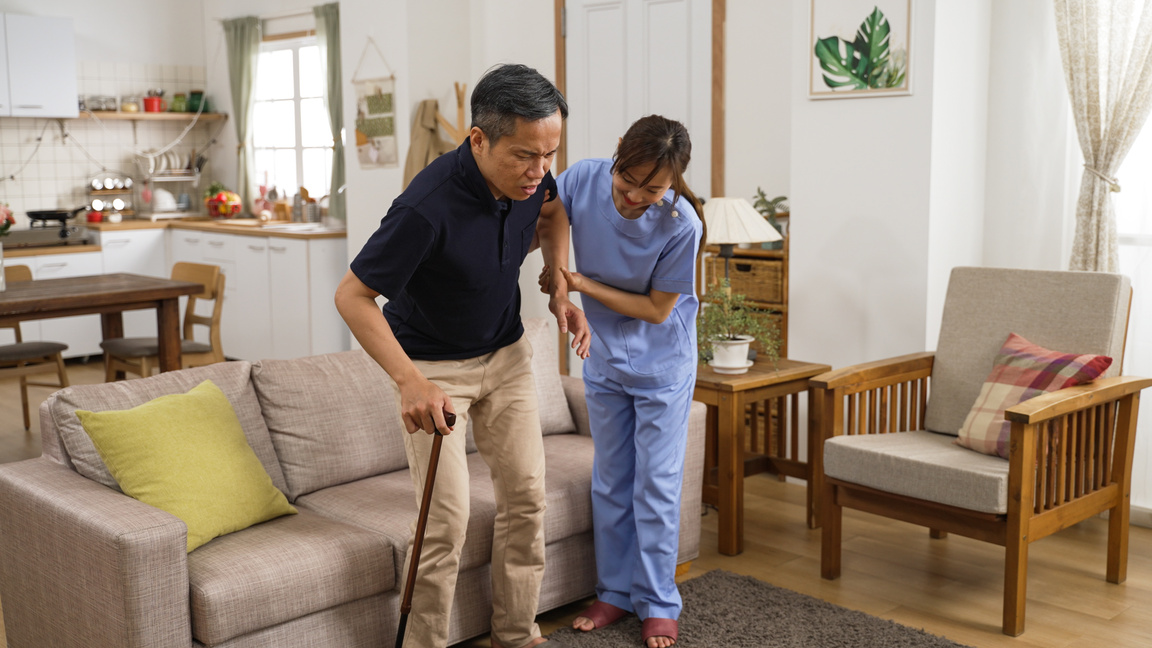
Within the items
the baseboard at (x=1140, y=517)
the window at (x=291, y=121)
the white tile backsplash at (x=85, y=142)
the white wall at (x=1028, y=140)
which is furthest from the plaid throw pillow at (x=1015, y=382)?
the white tile backsplash at (x=85, y=142)

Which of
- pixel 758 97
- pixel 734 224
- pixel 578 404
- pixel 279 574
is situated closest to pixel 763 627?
pixel 578 404

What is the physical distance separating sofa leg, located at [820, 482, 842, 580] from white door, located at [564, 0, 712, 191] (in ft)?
6.39

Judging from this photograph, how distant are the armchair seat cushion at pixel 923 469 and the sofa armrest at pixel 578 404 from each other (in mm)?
773

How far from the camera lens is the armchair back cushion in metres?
3.26

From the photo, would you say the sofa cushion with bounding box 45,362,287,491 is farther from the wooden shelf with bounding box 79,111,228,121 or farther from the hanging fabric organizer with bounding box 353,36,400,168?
the wooden shelf with bounding box 79,111,228,121

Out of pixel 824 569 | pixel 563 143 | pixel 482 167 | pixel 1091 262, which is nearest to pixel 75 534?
pixel 482 167

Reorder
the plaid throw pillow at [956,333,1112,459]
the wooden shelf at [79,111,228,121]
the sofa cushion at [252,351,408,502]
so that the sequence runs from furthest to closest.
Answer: the wooden shelf at [79,111,228,121] → the plaid throw pillow at [956,333,1112,459] → the sofa cushion at [252,351,408,502]

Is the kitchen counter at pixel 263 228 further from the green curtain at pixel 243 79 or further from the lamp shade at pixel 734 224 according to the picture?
the lamp shade at pixel 734 224

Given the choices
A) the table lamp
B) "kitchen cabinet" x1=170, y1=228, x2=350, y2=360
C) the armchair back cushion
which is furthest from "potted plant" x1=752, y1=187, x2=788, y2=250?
"kitchen cabinet" x1=170, y1=228, x2=350, y2=360

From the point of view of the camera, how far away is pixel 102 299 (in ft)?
14.1

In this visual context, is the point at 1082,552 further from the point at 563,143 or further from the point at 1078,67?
the point at 563,143

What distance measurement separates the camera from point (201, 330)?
→ 7105 millimetres

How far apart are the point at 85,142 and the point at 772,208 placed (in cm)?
526

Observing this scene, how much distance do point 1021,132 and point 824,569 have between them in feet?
5.96
